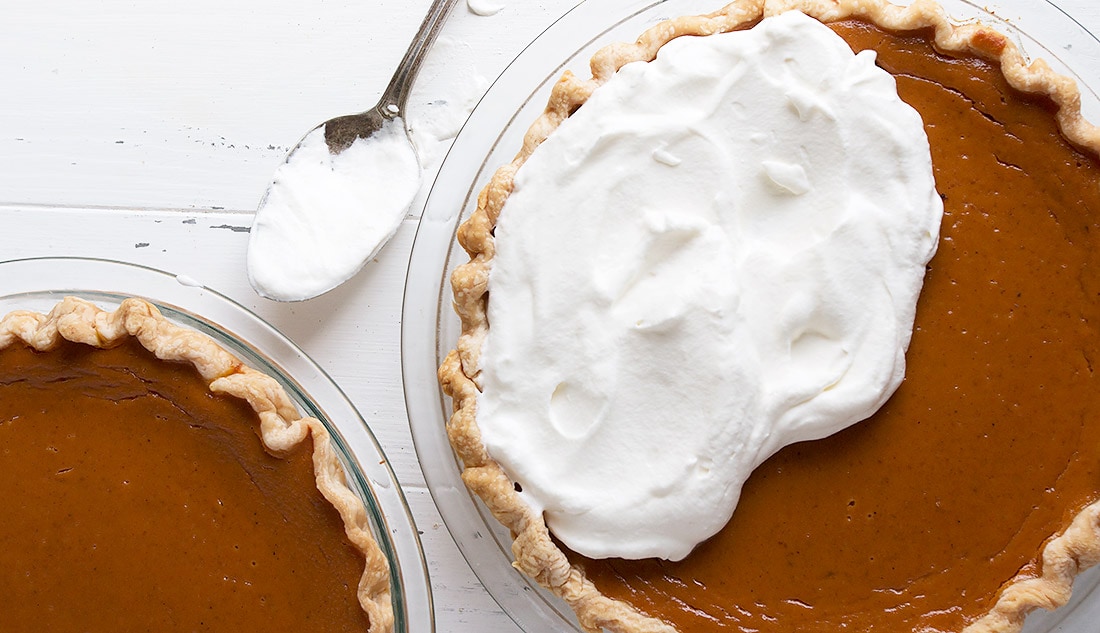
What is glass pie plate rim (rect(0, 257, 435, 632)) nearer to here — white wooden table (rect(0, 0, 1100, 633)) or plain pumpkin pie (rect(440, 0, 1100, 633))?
white wooden table (rect(0, 0, 1100, 633))

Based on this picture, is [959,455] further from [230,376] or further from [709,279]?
[230,376]

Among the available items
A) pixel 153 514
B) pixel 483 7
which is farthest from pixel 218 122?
pixel 153 514

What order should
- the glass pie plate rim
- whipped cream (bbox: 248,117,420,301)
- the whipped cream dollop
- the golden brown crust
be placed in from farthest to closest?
whipped cream (bbox: 248,117,420,301)
the glass pie plate rim
the golden brown crust
the whipped cream dollop

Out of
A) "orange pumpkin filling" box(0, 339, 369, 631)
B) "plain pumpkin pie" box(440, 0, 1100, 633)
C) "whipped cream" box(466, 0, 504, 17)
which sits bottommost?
"orange pumpkin filling" box(0, 339, 369, 631)

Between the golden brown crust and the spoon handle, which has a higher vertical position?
the spoon handle

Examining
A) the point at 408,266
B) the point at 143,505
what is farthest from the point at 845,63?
the point at 143,505

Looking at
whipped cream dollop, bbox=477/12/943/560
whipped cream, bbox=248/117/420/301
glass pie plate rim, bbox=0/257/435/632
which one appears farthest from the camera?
whipped cream, bbox=248/117/420/301

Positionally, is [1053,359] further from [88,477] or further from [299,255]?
[88,477]

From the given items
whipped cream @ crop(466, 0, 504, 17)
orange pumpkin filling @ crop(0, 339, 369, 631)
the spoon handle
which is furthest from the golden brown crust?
whipped cream @ crop(466, 0, 504, 17)
